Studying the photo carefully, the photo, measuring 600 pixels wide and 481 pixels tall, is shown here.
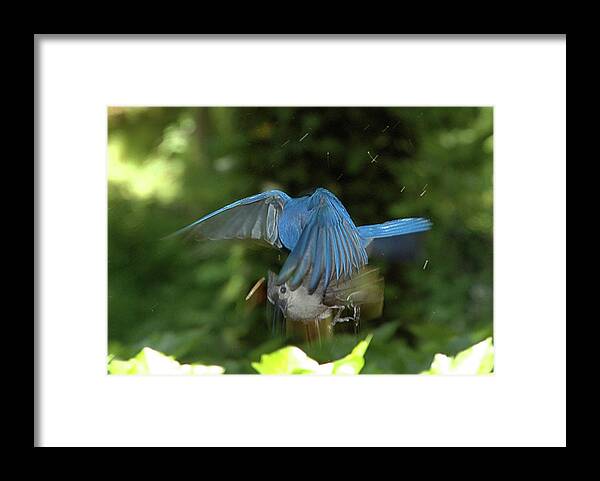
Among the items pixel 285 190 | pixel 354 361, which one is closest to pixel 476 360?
pixel 354 361

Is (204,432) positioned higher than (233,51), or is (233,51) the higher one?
(233,51)

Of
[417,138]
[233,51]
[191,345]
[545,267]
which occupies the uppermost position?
[233,51]

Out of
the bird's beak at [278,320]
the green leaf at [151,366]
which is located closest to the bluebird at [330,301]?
the bird's beak at [278,320]

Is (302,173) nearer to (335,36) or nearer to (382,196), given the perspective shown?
(382,196)

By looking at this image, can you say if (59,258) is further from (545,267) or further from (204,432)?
(545,267)

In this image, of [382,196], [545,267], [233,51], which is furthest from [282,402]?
[233,51]

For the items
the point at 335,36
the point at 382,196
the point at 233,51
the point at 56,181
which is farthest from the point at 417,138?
the point at 56,181

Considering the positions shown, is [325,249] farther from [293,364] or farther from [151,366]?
[151,366]
